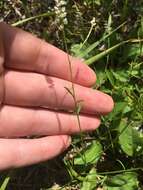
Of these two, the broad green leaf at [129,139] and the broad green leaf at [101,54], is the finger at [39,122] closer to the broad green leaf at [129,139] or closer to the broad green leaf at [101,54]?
the broad green leaf at [129,139]

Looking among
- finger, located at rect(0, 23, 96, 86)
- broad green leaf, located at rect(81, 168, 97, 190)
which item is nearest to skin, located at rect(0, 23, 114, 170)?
finger, located at rect(0, 23, 96, 86)

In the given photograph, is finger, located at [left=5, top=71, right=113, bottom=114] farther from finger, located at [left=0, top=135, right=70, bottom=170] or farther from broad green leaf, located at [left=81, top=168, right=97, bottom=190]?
broad green leaf, located at [left=81, top=168, right=97, bottom=190]

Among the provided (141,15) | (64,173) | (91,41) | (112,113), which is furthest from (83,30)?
(64,173)

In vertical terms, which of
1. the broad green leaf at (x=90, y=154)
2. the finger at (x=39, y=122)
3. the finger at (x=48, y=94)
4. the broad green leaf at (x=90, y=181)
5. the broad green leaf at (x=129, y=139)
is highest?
the finger at (x=48, y=94)

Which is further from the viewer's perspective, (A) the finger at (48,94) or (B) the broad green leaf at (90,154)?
(B) the broad green leaf at (90,154)

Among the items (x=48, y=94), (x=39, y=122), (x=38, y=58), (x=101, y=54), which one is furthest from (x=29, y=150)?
(x=101, y=54)

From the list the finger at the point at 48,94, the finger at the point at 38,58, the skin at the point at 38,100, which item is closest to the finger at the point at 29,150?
the skin at the point at 38,100
